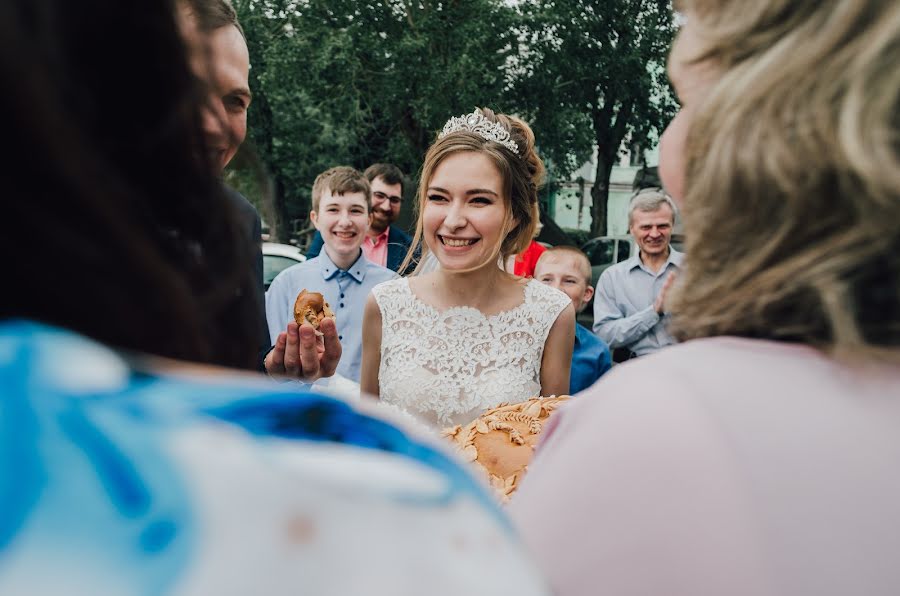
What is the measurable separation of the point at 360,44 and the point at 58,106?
1753 centimetres

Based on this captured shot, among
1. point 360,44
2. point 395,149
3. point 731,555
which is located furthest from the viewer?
point 395,149

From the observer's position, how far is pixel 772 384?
838mm

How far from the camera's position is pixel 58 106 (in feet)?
1.83

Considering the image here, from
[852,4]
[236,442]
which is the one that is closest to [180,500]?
[236,442]

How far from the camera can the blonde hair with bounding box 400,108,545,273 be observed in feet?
11.2

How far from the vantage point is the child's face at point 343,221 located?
5.01 m

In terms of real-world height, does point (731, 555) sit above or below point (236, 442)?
below

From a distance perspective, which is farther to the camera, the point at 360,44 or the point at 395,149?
the point at 395,149

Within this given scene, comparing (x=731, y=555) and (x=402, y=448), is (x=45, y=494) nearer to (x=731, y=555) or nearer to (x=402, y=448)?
(x=402, y=448)

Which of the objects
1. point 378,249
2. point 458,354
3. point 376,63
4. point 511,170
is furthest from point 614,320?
point 376,63

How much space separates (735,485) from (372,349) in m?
2.77

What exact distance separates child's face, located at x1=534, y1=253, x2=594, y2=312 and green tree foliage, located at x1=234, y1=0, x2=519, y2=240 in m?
11.3

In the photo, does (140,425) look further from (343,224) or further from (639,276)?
(639,276)

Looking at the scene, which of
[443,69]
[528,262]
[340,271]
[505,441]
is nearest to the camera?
[505,441]
